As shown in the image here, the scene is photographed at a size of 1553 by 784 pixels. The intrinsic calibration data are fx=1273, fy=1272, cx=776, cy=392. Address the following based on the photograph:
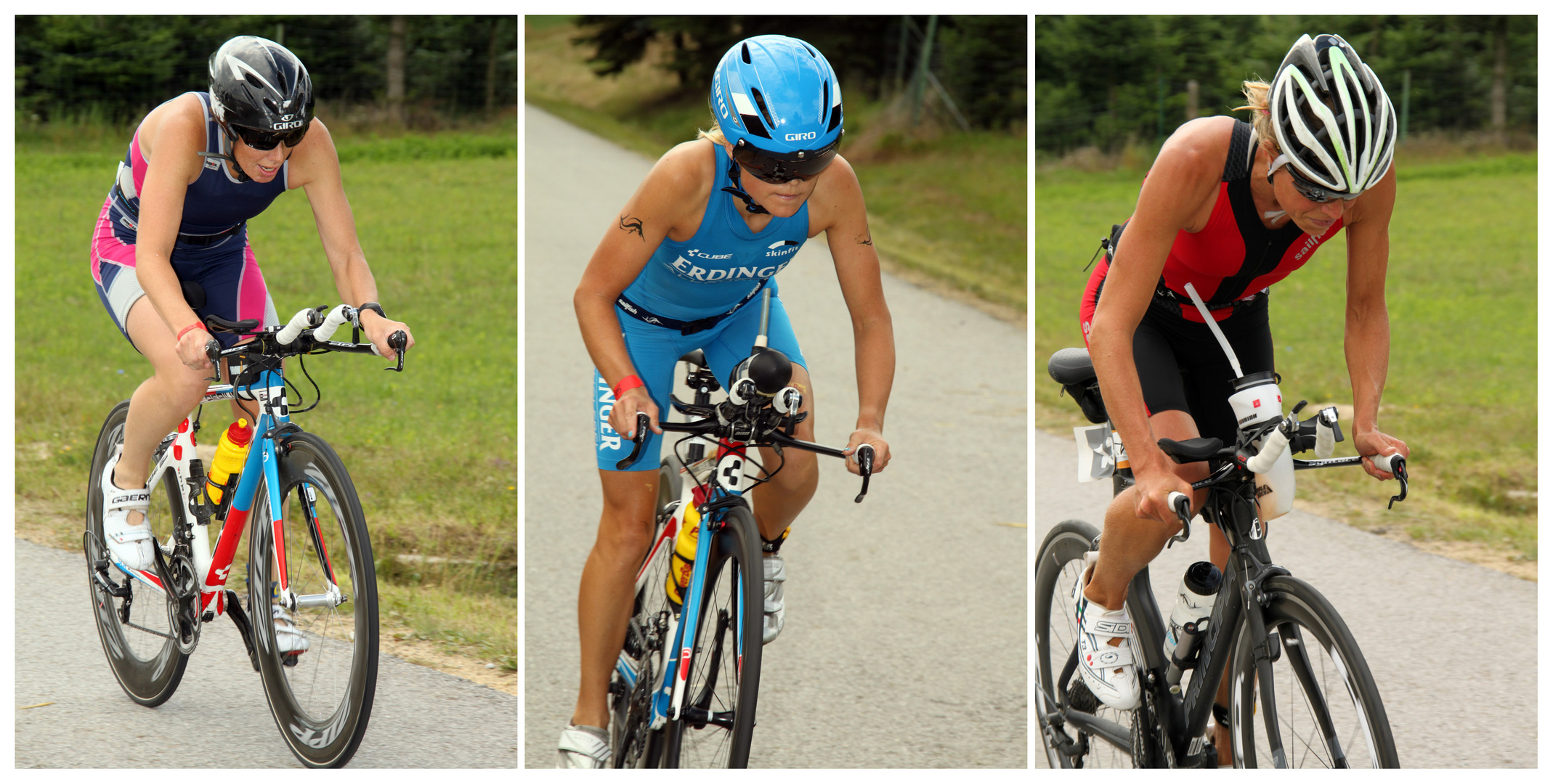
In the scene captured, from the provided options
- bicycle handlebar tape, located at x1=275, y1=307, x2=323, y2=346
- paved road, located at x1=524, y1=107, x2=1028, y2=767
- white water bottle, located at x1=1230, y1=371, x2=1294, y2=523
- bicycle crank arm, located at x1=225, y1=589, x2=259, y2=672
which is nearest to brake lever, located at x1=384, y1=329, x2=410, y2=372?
bicycle handlebar tape, located at x1=275, y1=307, x2=323, y2=346

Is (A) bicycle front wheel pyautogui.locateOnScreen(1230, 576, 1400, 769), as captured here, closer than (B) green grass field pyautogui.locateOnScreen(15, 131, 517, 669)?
Yes

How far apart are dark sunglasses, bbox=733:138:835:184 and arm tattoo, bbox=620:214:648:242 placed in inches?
12.8

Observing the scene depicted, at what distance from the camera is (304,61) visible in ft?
25.5

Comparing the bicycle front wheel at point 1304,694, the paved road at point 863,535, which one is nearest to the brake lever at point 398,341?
the paved road at point 863,535

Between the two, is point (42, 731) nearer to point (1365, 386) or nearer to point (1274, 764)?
point (1274, 764)

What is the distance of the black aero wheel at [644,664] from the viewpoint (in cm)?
346

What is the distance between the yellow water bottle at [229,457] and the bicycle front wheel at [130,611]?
0.97 ft

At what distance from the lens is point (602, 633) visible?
143 inches

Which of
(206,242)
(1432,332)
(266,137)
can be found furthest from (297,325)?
(1432,332)

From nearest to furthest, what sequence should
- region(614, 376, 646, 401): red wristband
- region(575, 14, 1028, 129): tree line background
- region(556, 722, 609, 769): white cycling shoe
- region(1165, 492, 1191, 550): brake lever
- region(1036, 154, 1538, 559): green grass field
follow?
region(1165, 492, 1191, 550): brake lever → region(614, 376, 646, 401): red wristband → region(556, 722, 609, 769): white cycling shoe → region(575, 14, 1028, 129): tree line background → region(1036, 154, 1538, 559): green grass field

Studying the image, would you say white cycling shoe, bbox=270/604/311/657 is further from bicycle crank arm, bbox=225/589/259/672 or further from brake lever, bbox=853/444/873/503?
brake lever, bbox=853/444/873/503

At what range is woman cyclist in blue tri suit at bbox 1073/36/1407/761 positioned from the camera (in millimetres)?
2643

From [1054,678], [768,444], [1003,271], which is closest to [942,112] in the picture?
[1003,271]

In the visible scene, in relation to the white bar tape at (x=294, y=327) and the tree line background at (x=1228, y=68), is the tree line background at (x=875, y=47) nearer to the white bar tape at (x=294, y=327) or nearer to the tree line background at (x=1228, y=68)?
the tree line background at (x=1228, y=68)
